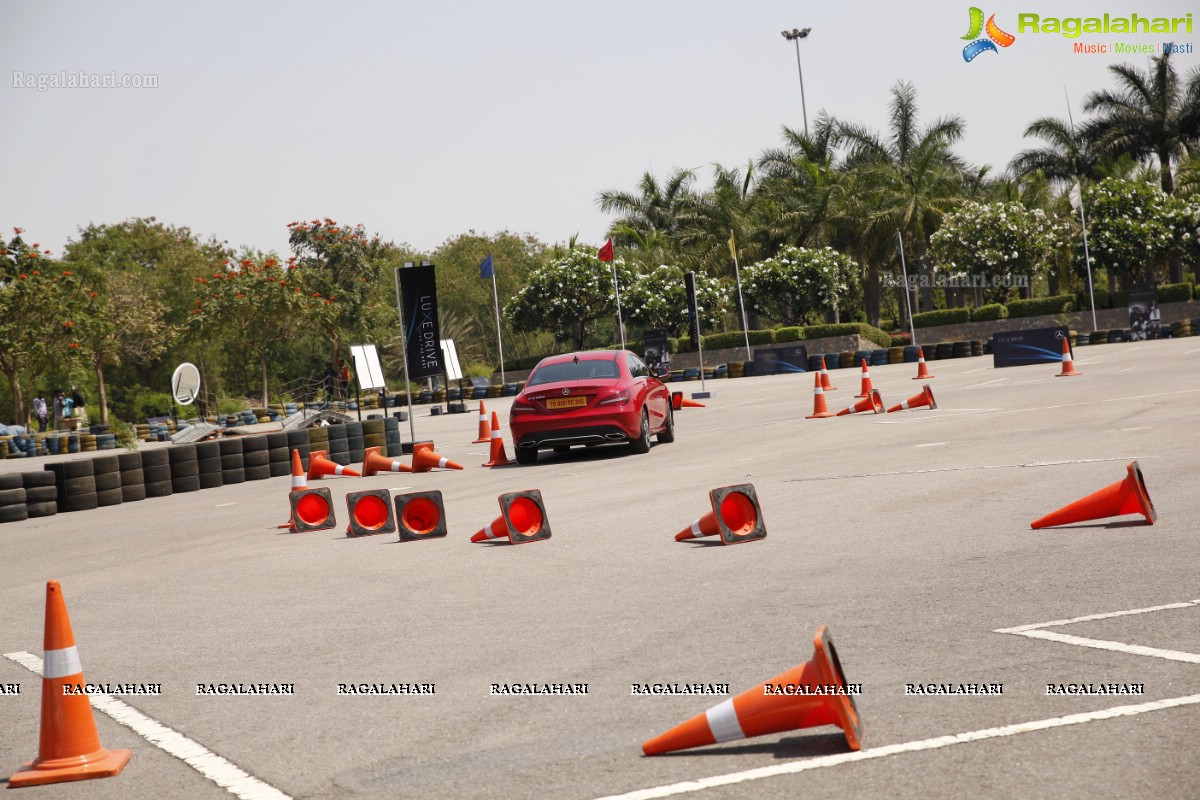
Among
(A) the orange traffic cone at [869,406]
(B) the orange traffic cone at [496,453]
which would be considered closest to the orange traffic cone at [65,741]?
(B) the orange traffic cone at [496,453]

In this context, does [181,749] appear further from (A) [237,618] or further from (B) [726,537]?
(B) [726,537]

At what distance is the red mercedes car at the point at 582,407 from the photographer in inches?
658

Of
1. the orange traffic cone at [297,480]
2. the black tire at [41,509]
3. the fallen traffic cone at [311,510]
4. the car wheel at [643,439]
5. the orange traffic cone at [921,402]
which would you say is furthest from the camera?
the orange traffic cone at [921,402]

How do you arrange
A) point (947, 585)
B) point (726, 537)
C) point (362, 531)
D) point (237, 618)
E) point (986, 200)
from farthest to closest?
1. point (986, 200)
2. point (362, 531)
3. point (726, 537)
4. point (237, 618)
5. point (947, 585)

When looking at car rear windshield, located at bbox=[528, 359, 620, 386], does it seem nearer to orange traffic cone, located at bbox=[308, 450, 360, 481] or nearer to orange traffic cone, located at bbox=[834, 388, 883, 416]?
orange traffic cone, located at bbox=[308, 450, 360, 481]

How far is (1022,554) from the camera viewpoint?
7.55 meters

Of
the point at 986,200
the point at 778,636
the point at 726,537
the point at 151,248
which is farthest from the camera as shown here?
the point at 151,248

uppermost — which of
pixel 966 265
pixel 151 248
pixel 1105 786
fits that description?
pixel 151 248

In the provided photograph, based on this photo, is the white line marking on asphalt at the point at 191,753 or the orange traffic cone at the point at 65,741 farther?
the orange traffic cone at the point at 65,741

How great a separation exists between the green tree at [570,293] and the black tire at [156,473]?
1653 inches

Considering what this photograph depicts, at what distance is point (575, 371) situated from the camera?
57.2 feet

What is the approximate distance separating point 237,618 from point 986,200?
62407 millimetres

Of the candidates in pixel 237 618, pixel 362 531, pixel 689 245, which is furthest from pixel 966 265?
pixel 237 618

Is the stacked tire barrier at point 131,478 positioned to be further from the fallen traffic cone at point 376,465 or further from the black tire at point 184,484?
the fallen traffic cone at point 376,465
